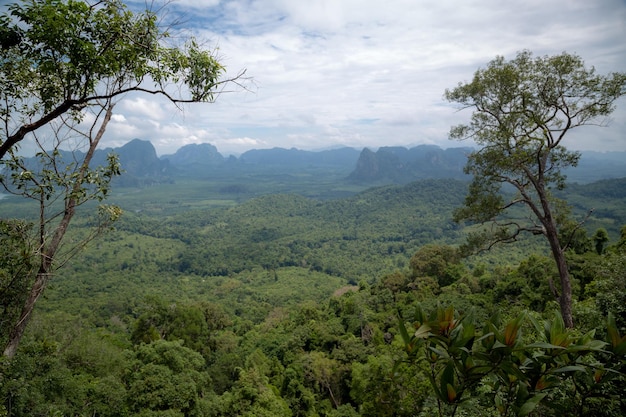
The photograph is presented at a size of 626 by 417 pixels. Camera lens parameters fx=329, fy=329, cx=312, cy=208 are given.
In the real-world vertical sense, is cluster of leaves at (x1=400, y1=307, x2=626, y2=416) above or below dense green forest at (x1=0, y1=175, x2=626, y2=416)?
above

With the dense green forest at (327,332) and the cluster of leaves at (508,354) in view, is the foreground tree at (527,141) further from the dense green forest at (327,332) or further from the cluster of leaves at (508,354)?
the cluster of leaves at (508,354)

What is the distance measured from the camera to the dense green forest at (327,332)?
4.50 feet

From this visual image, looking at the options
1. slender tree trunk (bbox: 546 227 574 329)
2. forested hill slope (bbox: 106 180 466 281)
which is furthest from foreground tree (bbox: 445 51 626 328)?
forested hill slope (bbox: 106 180 466 281)

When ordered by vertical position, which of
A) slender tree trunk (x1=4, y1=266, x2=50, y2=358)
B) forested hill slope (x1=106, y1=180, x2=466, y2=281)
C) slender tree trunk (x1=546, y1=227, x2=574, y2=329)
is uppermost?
slender tree trunk (x1=4, y1=266, x2=50, y2=358)

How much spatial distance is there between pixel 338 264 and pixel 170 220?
63.9 m

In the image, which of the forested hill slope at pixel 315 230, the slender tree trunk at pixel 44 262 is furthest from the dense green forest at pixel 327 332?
the forested hill slope at pixel 315 230

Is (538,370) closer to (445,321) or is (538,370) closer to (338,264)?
(445,321)

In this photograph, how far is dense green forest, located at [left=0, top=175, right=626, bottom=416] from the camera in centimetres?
137

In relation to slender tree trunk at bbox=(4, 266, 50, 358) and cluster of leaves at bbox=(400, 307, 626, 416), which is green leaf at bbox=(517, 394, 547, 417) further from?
slender tree trunk at bbox=(4, 266, 50, 358)

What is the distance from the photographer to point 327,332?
699 inches

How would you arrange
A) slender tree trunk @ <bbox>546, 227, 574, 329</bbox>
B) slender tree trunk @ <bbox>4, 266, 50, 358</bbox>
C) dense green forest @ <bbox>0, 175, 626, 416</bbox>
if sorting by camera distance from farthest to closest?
slender tree trunk @ <bbox>546, 227, 574, 329</bbox> → slender tree trunk @ <bbox>4, 266, 50, 358</bbox> → dense green forest @ <bbox>0, 175, 626, 416</bbox>

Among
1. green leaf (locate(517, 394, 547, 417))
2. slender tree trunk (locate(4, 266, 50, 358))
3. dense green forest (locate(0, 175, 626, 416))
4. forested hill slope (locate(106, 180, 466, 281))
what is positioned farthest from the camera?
forested hill slope (locate(106, 180, 466, 281))

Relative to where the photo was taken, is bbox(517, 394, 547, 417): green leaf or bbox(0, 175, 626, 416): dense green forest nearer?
bbox(517, 394, 547, 417): green leaf

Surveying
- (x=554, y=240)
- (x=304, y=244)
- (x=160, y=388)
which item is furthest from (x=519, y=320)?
(x=304, y=244)
